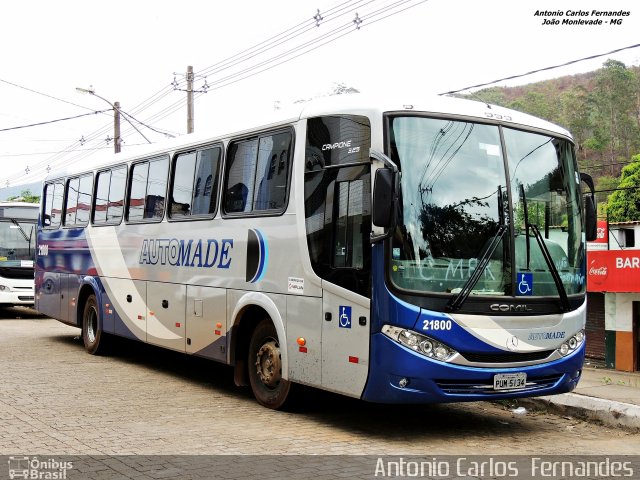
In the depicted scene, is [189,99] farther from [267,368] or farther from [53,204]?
[267,368]

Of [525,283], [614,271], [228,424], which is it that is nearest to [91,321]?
[228,424]

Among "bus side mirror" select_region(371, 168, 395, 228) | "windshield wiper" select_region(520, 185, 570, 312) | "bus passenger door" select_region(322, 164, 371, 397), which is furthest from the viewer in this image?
"windshield wiper" select_region(520, 185, 570, 312)

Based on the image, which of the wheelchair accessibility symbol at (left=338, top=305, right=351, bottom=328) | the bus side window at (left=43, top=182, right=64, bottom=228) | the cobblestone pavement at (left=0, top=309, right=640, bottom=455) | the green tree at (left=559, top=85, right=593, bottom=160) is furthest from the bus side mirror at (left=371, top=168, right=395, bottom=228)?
the green tree at (left=559, top=85, right=593, bottom=160)

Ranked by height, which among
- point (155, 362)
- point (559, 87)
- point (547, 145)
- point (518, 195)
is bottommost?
point (155, 362)

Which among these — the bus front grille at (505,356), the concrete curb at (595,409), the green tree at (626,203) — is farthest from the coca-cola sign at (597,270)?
the green tree at (626,203)

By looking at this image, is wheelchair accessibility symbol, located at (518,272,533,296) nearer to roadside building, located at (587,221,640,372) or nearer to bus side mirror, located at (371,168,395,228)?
bus side mirror, located at (371,168,395,228)

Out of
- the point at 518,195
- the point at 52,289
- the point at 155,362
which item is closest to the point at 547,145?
the point at 518,195

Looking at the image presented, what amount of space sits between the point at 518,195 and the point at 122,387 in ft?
18.9

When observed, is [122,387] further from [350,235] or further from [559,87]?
[559,87]

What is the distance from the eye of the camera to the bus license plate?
7.50 meters

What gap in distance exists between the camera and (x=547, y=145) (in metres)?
8.36

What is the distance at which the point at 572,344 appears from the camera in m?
8.16

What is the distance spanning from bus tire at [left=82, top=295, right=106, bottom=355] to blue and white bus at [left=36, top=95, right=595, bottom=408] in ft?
14.1

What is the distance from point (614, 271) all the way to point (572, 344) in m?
8.01
